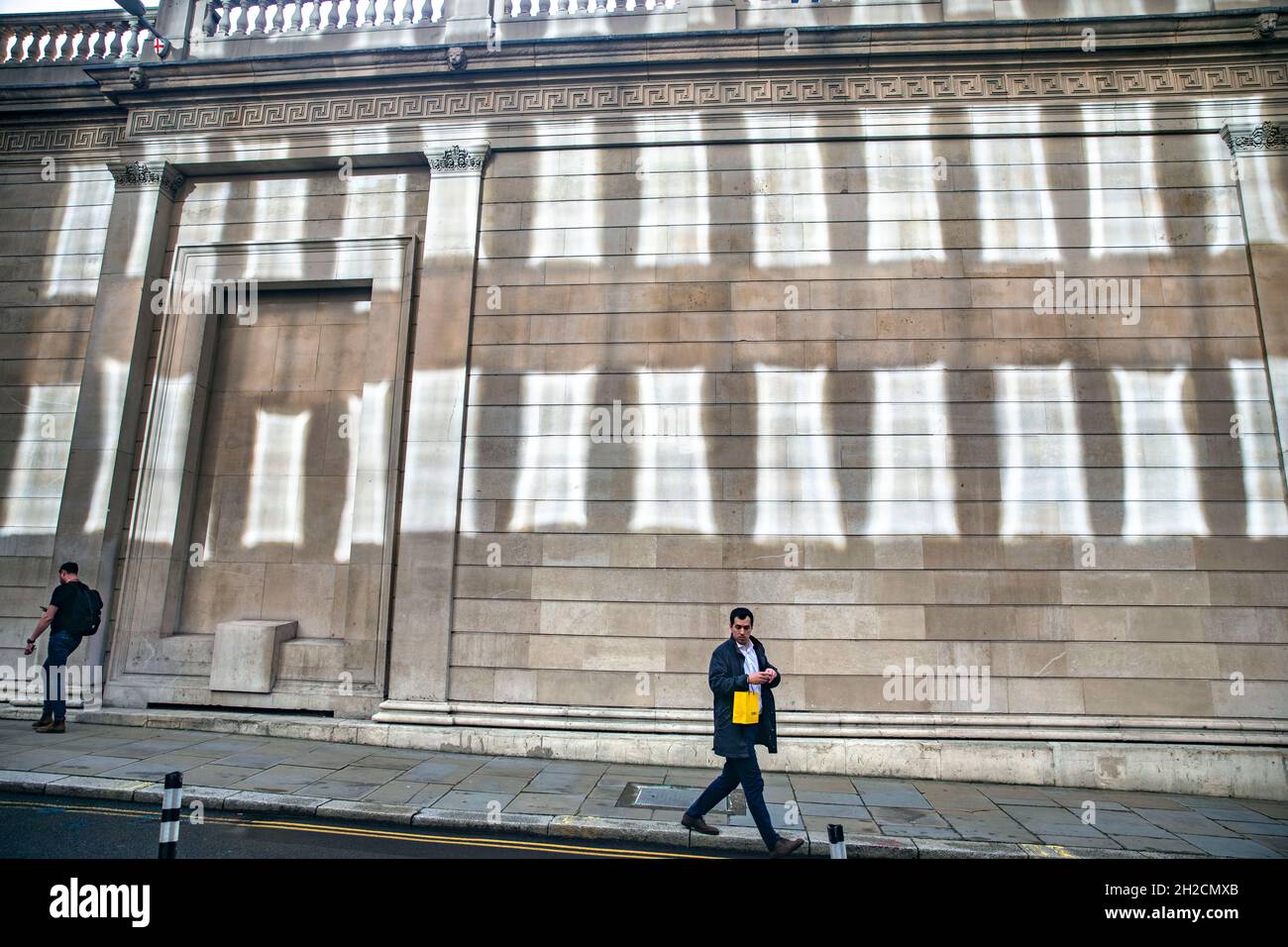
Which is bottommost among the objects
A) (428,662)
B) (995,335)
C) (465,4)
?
(428,662)

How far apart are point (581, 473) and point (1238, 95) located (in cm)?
1176

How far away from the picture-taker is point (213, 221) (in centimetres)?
1230

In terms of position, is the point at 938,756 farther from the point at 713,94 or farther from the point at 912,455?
the point at 713,94

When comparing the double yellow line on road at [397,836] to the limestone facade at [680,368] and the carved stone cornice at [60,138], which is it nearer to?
the limestone facade at [680,368]

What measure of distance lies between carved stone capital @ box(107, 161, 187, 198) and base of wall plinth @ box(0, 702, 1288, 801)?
9900 millimetres

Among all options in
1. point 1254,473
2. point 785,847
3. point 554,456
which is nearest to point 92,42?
point 554,456

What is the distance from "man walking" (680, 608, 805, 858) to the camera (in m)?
6.24

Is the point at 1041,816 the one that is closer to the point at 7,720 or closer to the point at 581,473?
the point at 581,473

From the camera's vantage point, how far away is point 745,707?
20.8ft

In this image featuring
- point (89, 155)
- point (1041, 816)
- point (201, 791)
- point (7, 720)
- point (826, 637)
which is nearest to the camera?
point (201, 791)

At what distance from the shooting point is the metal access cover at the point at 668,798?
754 cm

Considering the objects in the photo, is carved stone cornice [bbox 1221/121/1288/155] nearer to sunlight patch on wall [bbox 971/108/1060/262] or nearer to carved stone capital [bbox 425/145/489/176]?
sunlight patch on wall [bbox 971/108/1060/262]

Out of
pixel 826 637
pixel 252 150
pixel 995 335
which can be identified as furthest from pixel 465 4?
pixel 826 637

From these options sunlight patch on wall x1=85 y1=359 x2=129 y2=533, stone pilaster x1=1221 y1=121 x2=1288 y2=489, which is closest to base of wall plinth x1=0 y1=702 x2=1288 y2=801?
stone pilaster x1=1221 y1=121 x2=1288 y2=489
